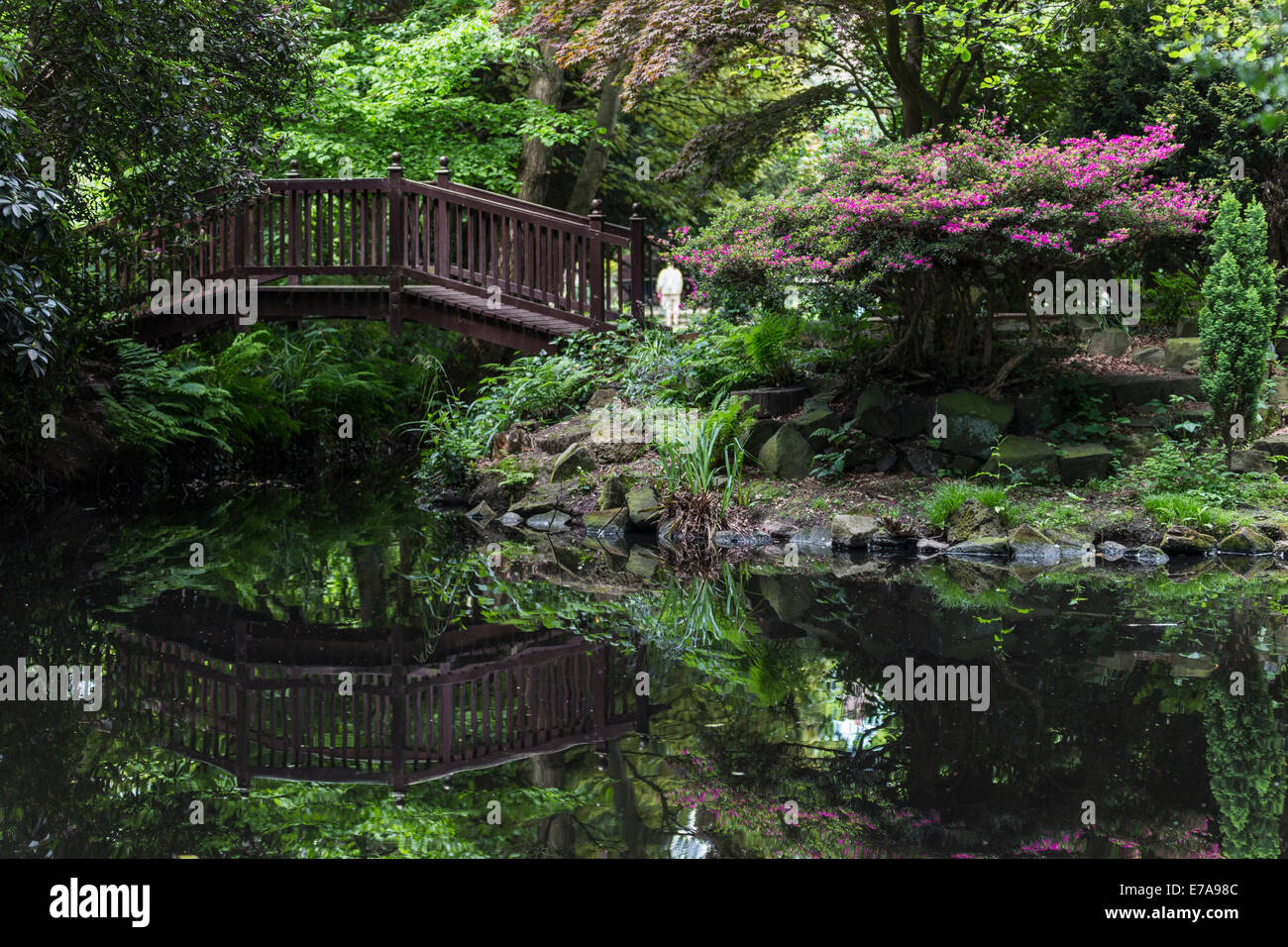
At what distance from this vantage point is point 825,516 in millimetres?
8664

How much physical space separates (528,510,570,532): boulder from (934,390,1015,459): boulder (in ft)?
10.3

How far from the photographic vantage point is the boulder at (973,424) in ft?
30.0

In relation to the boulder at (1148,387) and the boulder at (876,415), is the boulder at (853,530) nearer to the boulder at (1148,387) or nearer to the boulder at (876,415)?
the boulder at (876,415)

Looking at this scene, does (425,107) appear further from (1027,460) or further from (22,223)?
(1027,460)

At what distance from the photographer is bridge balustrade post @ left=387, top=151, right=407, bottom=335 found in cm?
1214

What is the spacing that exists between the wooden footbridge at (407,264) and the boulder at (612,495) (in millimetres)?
2743

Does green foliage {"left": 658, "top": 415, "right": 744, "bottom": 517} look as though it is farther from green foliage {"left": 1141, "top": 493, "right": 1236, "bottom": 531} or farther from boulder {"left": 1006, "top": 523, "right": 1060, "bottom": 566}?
green foliage {"left": 1141, "top": 493, "right": 1236, "bottom": 531}

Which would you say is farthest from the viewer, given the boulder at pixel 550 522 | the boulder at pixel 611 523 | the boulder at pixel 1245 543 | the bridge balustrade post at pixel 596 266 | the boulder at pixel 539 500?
the bridge balustrade post at pixel 596 266

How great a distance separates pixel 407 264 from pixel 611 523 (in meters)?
4.60

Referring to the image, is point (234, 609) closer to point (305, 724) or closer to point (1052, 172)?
point (305, 724)

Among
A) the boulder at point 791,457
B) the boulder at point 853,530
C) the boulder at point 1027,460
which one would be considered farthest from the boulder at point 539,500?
the boulder at point 1027,460

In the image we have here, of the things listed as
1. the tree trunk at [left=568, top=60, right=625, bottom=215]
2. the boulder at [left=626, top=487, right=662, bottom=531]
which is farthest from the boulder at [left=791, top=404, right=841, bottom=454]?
the tree trunk at [left=568, top=60, right=625, bottom=215]

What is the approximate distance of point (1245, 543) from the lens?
7.86 meters
